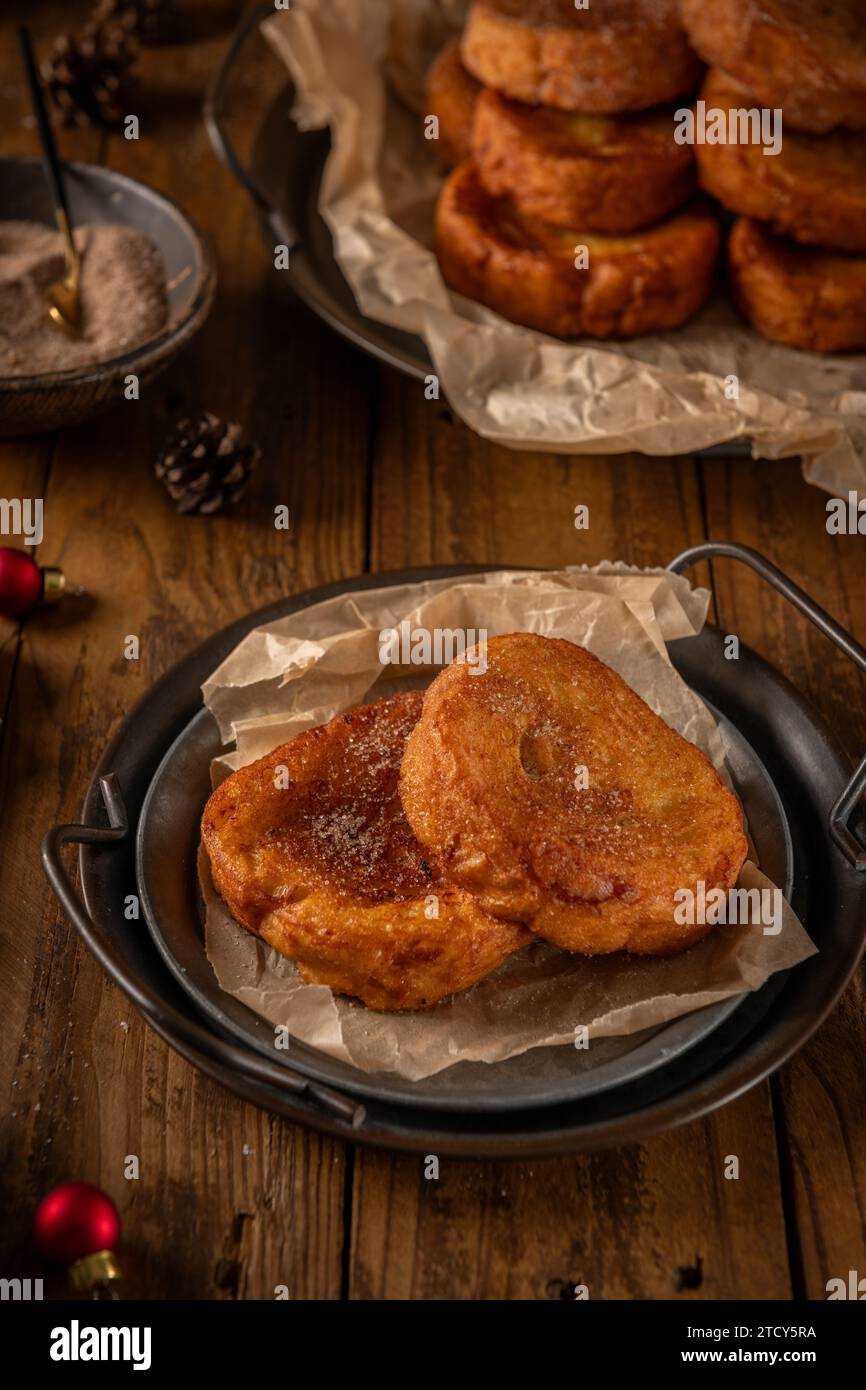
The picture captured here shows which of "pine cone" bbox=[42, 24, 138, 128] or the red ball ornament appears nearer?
the red ball ornament

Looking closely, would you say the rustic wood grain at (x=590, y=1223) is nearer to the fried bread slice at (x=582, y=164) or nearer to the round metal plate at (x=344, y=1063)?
the round metal plate at (x=344, y=1063)

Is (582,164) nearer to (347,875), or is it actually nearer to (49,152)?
(49,152)

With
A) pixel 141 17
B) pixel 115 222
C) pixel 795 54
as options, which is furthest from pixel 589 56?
pixel 141 17

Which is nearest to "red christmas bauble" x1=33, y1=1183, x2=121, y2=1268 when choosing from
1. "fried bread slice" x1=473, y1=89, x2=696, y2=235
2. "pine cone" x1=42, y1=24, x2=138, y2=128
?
"fried bread slice" x1=473, y1=89, x2=696, y2=235

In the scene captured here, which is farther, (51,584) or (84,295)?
(84,295)

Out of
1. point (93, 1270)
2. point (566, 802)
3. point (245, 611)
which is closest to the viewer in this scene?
point (93, 1270)

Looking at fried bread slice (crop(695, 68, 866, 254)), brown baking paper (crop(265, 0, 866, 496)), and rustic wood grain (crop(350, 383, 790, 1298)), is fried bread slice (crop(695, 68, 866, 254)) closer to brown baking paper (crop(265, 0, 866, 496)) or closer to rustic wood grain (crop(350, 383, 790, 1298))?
brown baking paper (crop(265, 0, 866, 496))

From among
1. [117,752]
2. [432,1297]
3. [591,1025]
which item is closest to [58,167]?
[117,752]

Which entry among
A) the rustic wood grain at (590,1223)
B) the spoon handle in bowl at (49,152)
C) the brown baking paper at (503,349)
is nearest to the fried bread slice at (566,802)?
→ the rustic wood grain at (590,1223)
